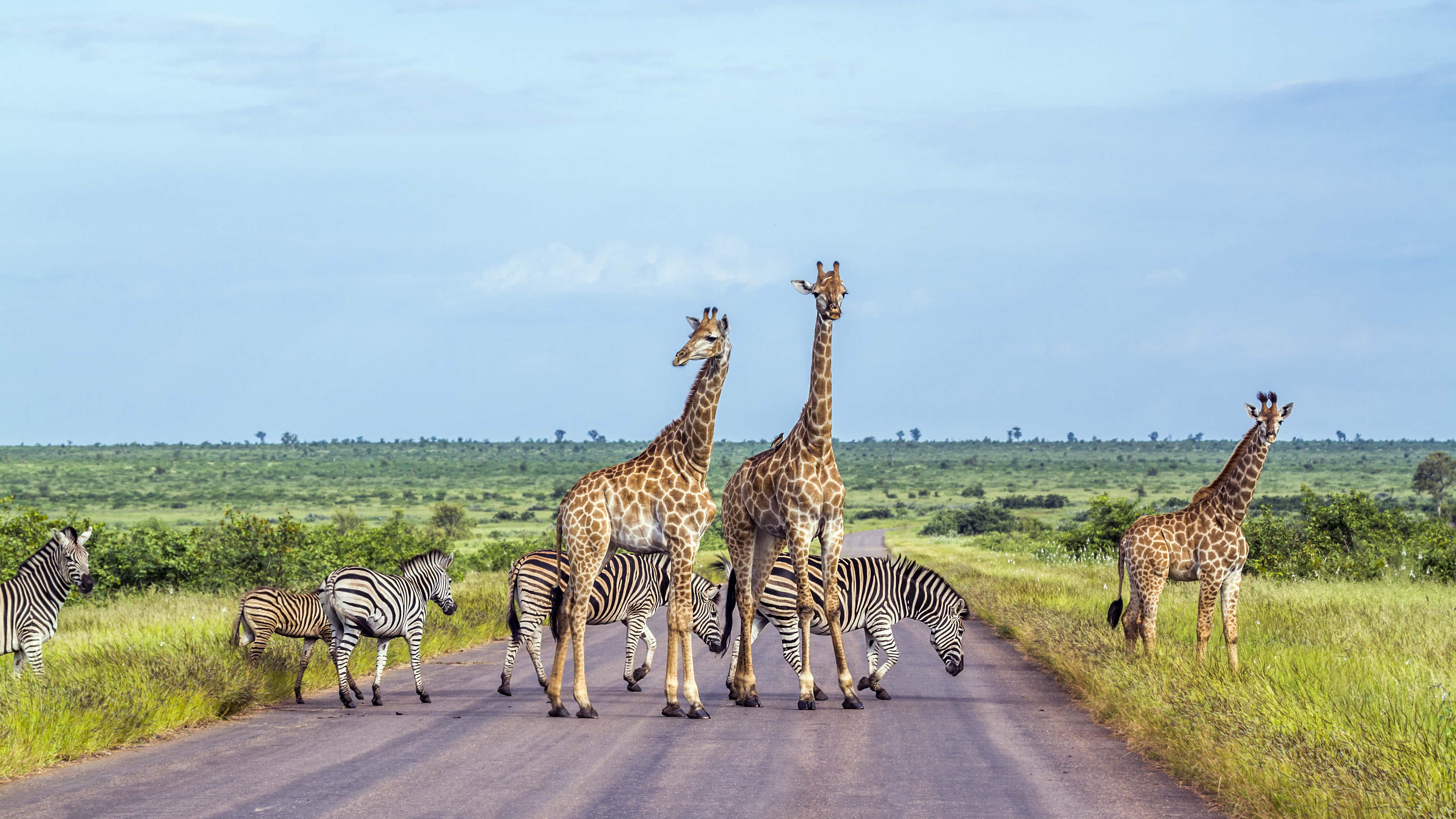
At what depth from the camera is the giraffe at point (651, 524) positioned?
13.6 meters

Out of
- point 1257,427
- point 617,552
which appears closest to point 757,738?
point 617,552

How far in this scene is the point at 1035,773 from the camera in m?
10.2

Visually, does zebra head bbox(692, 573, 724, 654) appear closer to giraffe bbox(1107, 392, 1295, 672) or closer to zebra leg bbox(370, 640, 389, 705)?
zebra leg bbox(370, 640, 389, 705)

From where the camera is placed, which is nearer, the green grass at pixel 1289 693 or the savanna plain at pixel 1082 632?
the green grass at pixel 1289 693

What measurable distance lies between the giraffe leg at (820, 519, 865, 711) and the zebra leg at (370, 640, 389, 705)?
4.52 meters

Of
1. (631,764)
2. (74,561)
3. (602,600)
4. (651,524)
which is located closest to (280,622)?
(74,561)

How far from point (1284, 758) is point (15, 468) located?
146 metres

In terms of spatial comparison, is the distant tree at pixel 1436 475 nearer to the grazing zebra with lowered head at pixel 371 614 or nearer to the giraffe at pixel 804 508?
the giraffe at pixel 804 508

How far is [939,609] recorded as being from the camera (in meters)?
16.1

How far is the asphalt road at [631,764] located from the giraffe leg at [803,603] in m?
0.31

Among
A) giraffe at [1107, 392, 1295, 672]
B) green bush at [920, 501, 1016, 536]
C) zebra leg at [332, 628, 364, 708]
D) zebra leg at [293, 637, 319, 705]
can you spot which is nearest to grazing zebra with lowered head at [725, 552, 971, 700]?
giraffe at [1107, 392, 1295, 672]

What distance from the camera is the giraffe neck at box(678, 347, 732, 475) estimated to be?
14.2m

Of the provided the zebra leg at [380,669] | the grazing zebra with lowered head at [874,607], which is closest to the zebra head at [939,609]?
the grazing zebra with lowered head at [874,607]

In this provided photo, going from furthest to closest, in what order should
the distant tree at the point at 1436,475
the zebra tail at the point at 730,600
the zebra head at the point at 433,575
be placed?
the distant tree at the point at 1436,475 < the zebra head at the point at 433,575 < the zebra tail at the point at 730,600
